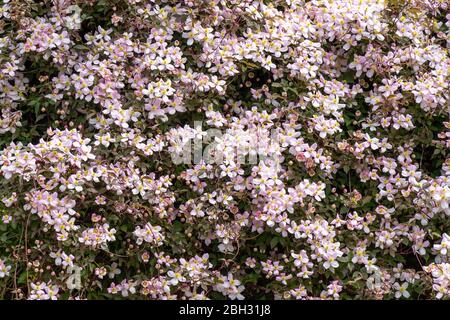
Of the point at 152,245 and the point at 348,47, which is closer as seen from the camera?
the point at 152,245

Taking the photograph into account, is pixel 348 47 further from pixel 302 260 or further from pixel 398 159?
pixel 302 260

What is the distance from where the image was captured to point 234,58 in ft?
9.56

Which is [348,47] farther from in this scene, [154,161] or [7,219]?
[7,219]

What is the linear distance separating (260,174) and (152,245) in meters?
0.51

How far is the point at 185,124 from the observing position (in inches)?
114

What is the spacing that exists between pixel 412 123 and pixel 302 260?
832 millimetres
